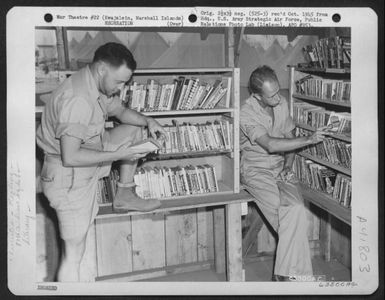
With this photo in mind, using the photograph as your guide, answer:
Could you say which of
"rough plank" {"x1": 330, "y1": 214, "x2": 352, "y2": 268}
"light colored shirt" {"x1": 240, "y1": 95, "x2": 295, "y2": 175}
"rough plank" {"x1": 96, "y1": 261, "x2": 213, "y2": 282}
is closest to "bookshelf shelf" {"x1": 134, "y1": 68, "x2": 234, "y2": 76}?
"light colored shirt" {"x1": 240, "y1": 95, "x2": 295, "y2": 175}

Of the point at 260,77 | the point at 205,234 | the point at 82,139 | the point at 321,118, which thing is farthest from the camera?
the point at 205,234

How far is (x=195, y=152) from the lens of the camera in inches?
108

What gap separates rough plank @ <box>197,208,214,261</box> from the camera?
10.2 ft

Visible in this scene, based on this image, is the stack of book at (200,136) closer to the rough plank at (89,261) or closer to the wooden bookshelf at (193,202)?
the wooden bookshelf at (193,202)

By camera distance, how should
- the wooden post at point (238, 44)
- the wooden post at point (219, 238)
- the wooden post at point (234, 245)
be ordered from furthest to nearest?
1. the wooden post at point (219, 238)
2. the wooden post at point (234, 245)
3. the wooden post at point (238, 44)

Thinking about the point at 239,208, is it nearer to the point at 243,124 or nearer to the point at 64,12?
the point at 243,124

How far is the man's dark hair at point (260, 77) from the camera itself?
8.60 feet

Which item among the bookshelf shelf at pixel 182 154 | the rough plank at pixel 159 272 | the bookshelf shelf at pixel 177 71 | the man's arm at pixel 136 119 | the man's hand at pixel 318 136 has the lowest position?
the rough plank at pixel 159 272

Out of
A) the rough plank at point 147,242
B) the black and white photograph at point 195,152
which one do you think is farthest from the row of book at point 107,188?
the rough plank at point 147,242

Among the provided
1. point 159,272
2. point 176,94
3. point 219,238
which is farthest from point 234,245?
point 176,94

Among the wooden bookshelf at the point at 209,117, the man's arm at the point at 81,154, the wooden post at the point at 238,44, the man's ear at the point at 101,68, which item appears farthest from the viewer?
the wooden bookshelf at the point at 209,117

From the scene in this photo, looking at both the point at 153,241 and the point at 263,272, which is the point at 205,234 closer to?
the point at 153,241

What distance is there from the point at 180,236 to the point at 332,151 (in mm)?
1030

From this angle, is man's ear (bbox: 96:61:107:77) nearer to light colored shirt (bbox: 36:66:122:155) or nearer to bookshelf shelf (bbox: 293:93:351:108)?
light colored shirt (bbox: 36:66:122:155)
